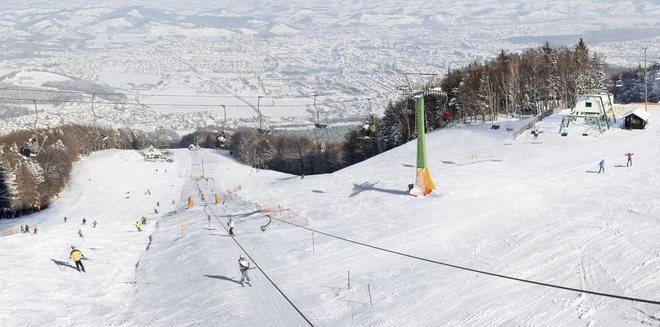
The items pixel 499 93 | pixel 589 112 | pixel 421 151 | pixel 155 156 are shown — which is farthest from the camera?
pixel 155 156

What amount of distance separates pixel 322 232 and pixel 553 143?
85.9 ft

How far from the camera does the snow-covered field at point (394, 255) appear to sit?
60.0ft

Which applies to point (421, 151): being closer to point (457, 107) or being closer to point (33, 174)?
point (457, 107)

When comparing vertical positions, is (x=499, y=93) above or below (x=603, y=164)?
above

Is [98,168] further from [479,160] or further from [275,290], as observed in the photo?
[275,290]

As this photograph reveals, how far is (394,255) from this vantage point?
24.2 metres

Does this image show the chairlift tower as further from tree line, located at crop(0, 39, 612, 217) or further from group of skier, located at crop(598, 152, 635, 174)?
tree line, located at crop(0, 39, 612, 217)

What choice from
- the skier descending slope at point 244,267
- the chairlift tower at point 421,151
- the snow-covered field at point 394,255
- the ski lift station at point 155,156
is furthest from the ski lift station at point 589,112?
the ski lift station at point 155,156

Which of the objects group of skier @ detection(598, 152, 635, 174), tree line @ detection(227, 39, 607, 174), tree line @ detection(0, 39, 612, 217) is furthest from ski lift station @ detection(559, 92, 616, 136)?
group of skier @ detection(598, 152, 635, 174)

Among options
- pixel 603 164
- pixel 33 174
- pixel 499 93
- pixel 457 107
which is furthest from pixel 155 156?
pixel 603 164

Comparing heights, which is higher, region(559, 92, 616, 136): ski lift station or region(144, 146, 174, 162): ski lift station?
region(559, 92, 616, 136): ski lift station

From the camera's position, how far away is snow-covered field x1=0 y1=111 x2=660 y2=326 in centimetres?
1828

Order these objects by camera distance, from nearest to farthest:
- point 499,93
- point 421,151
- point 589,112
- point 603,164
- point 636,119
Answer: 1. point 421,151
2. point 603,164
3. point 636,119
4. point 589,112
5. point 499,93

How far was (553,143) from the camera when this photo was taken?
47.7 m
